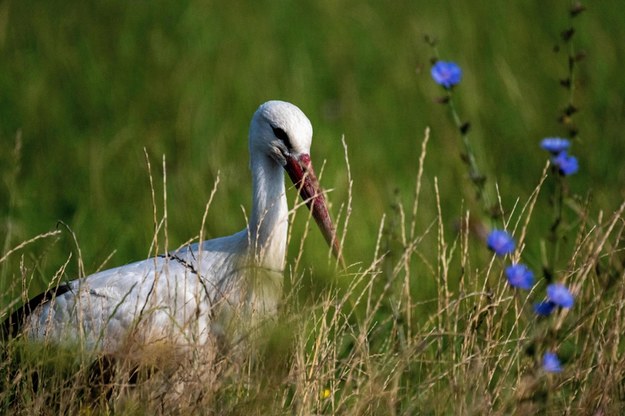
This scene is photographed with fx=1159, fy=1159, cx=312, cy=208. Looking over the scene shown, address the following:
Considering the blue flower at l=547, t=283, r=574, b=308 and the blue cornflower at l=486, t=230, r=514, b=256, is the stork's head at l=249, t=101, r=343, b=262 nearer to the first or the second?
the blue cornflower at l=486, t=230, r=514, b=256

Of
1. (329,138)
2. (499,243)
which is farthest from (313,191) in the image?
(329,138)

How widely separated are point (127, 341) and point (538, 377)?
101 cm

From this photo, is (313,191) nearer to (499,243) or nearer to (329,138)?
(499,243)

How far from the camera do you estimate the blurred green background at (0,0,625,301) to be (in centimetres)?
554

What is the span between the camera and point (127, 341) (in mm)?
2867

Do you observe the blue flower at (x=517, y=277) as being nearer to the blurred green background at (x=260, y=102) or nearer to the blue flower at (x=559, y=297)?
the blue flower at (x=559, y=297)

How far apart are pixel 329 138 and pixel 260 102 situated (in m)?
0.66

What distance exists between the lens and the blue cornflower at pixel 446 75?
11.3ft

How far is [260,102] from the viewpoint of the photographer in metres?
6.72

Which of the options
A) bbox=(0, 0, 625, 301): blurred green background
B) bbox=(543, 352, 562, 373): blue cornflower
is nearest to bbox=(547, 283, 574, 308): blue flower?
bbox=(543, 352, 562, 373): blue cornflower

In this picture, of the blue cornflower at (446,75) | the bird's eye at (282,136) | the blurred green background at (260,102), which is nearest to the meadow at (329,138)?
the blurred green background at (260,102)

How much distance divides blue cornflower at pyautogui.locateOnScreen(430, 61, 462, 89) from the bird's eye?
0.63 meters

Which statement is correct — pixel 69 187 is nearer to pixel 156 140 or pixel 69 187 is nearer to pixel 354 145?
pixel 156 140

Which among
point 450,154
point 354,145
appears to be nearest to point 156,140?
point 354,145
